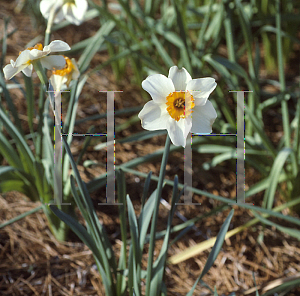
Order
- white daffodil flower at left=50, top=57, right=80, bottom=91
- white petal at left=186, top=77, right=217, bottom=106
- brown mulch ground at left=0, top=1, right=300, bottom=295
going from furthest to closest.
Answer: brown mulch ground at left=0, top=1, right=300, bottom=295, white daffodil flower at left=50, top=57, right=80, bottom=91, white petal at left=186, top=77, right=217, bottom=106

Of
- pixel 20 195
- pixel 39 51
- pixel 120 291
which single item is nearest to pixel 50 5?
pixel 39 51

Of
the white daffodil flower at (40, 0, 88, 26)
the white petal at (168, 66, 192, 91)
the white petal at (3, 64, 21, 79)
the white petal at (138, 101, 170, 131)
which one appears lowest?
the white petal at (138, 101, 170, 131)

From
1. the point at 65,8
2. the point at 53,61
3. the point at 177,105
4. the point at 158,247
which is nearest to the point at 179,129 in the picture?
the point at 177,105

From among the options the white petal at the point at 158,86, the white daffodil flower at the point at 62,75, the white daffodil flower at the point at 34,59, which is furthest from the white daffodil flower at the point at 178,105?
the white daffodil flower at the point at 62,75

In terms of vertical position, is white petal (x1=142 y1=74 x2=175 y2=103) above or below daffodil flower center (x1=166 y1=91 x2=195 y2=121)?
above

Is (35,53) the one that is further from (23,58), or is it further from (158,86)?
(158,86)

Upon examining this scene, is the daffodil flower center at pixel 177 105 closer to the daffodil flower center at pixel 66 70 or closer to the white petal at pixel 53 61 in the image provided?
the white petal at pixel 53 61

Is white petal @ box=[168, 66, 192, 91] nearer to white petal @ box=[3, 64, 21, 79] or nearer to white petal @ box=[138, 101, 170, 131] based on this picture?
white petal @ box=[138, 101, 170, 131]

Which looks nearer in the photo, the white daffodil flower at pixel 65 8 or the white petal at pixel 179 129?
the white petal at pixel 179 129

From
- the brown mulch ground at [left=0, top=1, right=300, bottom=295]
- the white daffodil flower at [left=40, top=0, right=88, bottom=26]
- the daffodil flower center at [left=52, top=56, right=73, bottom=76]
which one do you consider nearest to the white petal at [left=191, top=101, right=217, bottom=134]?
the daffodil flower center at [left=52, top=56, right=73, bottom=76]
